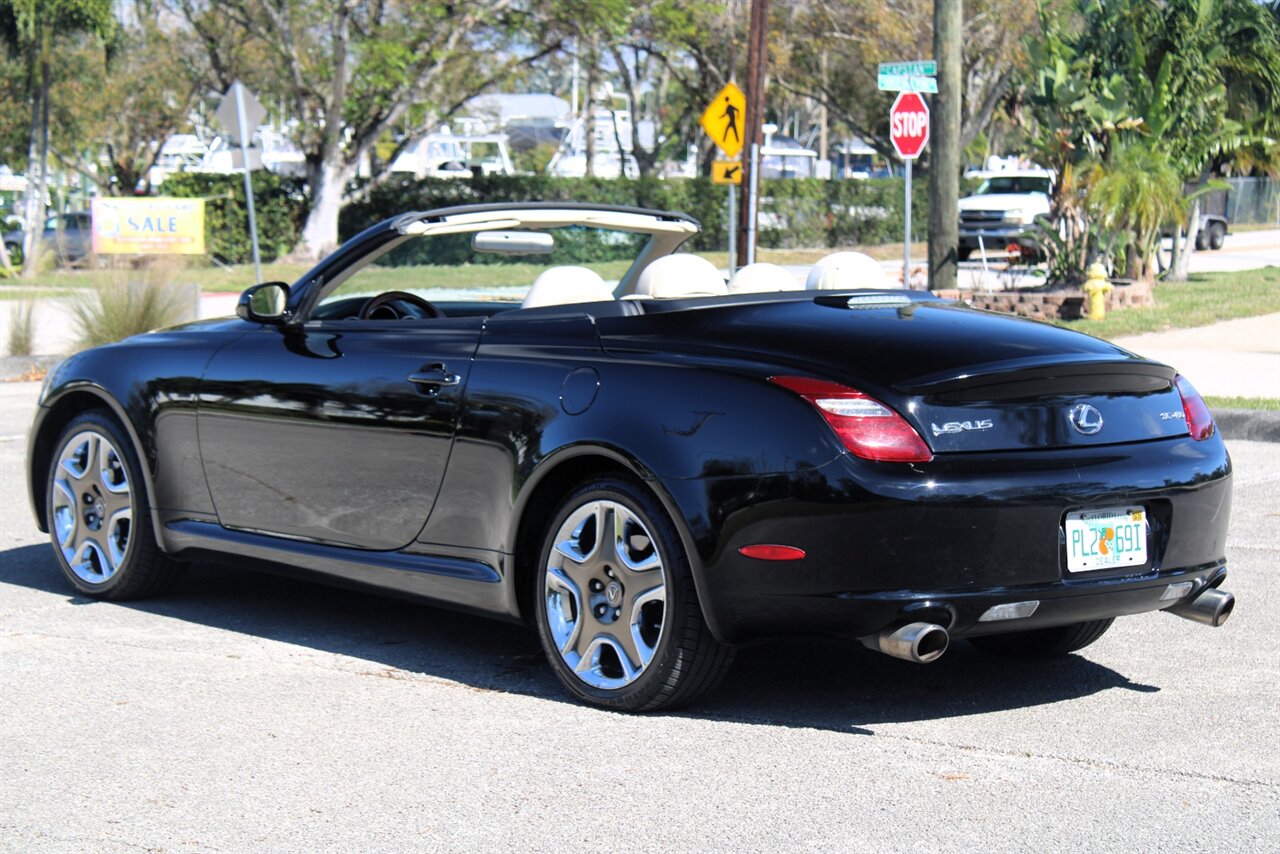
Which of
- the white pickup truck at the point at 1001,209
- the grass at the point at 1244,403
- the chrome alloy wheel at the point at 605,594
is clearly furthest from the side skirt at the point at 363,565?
the white pickup truck at the point at 1001,209

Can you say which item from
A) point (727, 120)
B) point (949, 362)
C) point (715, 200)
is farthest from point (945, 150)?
point (715, 200)

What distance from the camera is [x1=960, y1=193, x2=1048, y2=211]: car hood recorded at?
38.0 m

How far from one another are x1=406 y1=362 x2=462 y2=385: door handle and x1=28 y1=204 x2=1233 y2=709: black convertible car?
0.03 m

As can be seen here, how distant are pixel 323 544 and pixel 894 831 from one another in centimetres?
260

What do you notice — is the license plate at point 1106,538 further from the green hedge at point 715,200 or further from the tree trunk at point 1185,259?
the green hedge at point 715,200

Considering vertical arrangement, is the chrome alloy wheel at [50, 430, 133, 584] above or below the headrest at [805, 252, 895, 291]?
below

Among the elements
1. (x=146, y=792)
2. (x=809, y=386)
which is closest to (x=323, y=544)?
(x=146, y=792)

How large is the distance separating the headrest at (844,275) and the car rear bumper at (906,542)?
4.27 feet

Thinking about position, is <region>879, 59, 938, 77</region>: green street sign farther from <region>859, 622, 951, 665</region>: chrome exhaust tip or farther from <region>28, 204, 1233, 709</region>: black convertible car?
<region>859, 622, 951, 665</region>: chrome exhaust tip

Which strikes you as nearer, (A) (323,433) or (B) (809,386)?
(B) (809,386)

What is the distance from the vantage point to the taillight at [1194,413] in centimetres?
520

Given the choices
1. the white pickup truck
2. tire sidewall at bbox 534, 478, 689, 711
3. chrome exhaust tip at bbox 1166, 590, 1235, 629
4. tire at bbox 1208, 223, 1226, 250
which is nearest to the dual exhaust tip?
tire sidewall at bbox 534, 478, 689, 711

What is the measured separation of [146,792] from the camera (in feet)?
14.6

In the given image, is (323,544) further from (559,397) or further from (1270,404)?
(1270,404)
